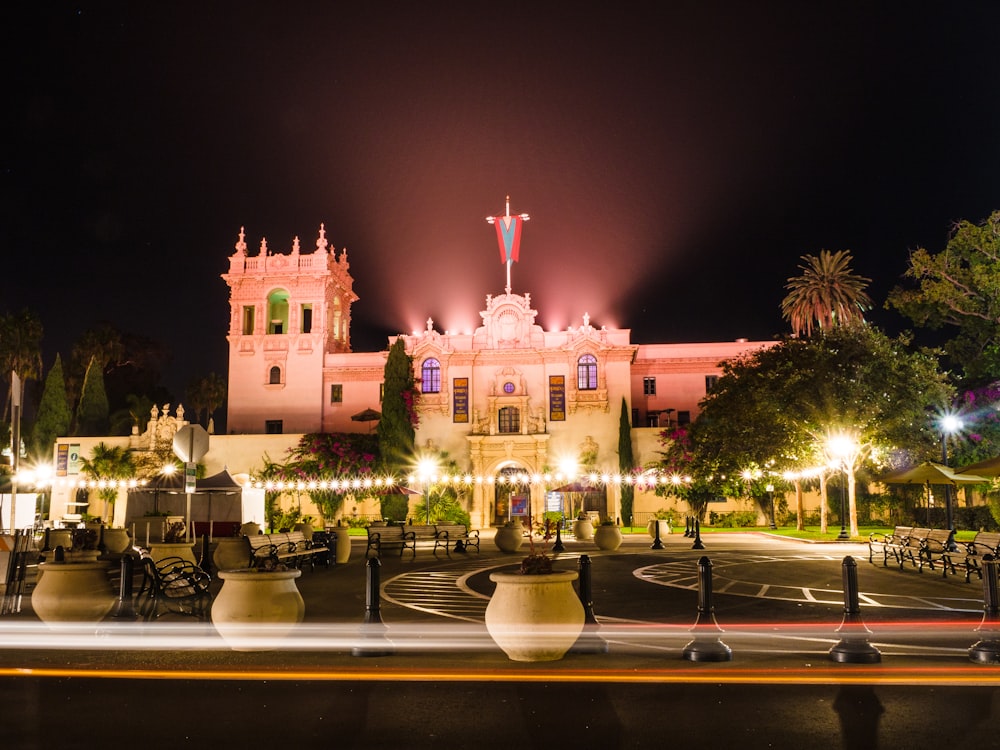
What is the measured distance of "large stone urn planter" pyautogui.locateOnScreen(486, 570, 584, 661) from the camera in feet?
28.5

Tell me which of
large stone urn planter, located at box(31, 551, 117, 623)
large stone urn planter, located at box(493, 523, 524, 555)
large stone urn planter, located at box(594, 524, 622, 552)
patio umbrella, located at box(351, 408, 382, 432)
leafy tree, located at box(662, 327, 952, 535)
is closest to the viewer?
large stone urn planter, located at box(31, 551, 117, 623)

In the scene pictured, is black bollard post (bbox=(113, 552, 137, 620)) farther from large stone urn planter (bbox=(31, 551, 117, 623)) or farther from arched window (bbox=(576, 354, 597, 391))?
arched window (bbox=(576, 354, 597, 391))

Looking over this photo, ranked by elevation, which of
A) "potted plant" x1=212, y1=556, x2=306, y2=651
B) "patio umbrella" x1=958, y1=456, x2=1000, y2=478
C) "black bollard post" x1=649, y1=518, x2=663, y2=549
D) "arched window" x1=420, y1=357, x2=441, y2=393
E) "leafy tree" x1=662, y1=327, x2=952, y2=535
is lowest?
"black bollard post" x1=649, y1=518, x2=663, y2=549

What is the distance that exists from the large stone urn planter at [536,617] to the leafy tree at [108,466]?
48.9 m

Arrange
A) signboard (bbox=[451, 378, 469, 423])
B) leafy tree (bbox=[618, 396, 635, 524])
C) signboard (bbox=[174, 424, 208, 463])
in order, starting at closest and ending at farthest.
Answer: signboard (bbox=[174, 424, 208, 463])
leafy tree (bbox=[618, 396, 635, 524])
signboard (bbox=[451, 378, 469, 423])

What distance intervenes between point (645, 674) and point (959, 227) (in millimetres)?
36570

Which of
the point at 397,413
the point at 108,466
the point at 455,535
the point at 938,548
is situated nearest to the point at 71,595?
the point at 455,535

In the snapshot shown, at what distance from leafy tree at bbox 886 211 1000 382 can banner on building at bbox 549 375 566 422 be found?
18880mm

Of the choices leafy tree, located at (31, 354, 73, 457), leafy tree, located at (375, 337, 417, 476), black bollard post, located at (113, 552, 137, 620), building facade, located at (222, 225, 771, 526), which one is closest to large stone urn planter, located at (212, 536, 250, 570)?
black bollard post, located at (113, 552, 137, 620)

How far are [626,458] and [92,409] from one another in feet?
135

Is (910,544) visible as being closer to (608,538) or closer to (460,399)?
(608,538)

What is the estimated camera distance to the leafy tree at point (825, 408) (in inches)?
1358

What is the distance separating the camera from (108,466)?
52531 mm

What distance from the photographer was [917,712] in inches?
270
